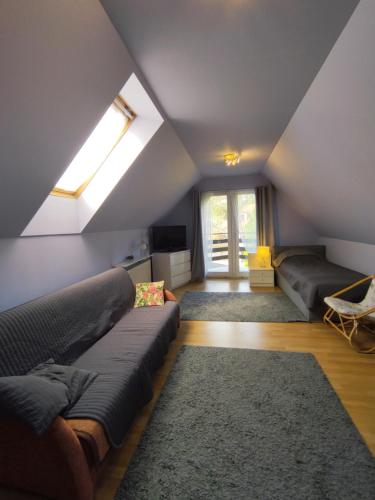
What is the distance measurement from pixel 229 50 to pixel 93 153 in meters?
1.88

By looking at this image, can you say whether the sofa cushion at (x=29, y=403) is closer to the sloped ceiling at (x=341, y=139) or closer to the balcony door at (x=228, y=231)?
the sloped ceiling at (x=341, y=139)

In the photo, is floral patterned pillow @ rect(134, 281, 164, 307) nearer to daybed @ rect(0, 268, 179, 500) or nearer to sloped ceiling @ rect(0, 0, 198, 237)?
daybed @ rect(0, 268, 179, 500)

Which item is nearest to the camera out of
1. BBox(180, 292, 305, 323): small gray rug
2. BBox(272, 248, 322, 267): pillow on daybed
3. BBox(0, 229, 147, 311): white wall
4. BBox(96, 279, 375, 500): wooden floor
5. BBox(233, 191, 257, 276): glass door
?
BBox(96, 279, 375, 500): wooden floor

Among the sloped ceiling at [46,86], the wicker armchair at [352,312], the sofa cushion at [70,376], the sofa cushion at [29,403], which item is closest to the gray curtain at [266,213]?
the wicker armchair at [352,312]

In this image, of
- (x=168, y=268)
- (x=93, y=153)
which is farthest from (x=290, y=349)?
(x=93, y=153)

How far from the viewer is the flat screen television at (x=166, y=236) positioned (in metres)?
5.40

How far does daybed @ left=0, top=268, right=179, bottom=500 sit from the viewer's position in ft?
3.75

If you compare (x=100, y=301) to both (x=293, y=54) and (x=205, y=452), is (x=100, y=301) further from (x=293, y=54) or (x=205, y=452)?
(x=293, y=54)

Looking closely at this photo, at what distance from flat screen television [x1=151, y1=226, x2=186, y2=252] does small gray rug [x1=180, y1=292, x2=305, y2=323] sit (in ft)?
4.37

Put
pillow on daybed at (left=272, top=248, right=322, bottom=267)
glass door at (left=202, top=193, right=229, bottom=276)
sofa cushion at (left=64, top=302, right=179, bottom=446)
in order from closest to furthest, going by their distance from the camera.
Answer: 1. sofa cushion at (left=64, top=302, right=179, bottom=446)
2. pillow on daybed at (left=272, top=248, right=322, bottom=267)
3. glass door at (left=202, top=193, right=229, bottom=276)

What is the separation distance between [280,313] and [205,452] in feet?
7.98

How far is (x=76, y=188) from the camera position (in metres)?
2.86

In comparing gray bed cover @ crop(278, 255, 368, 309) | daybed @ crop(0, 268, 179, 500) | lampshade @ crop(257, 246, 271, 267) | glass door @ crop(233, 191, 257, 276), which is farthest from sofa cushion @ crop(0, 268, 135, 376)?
glass door @ crop(233, 191, 257, 276)

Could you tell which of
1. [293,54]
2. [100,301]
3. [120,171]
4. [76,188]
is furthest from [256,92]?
[100,301]
